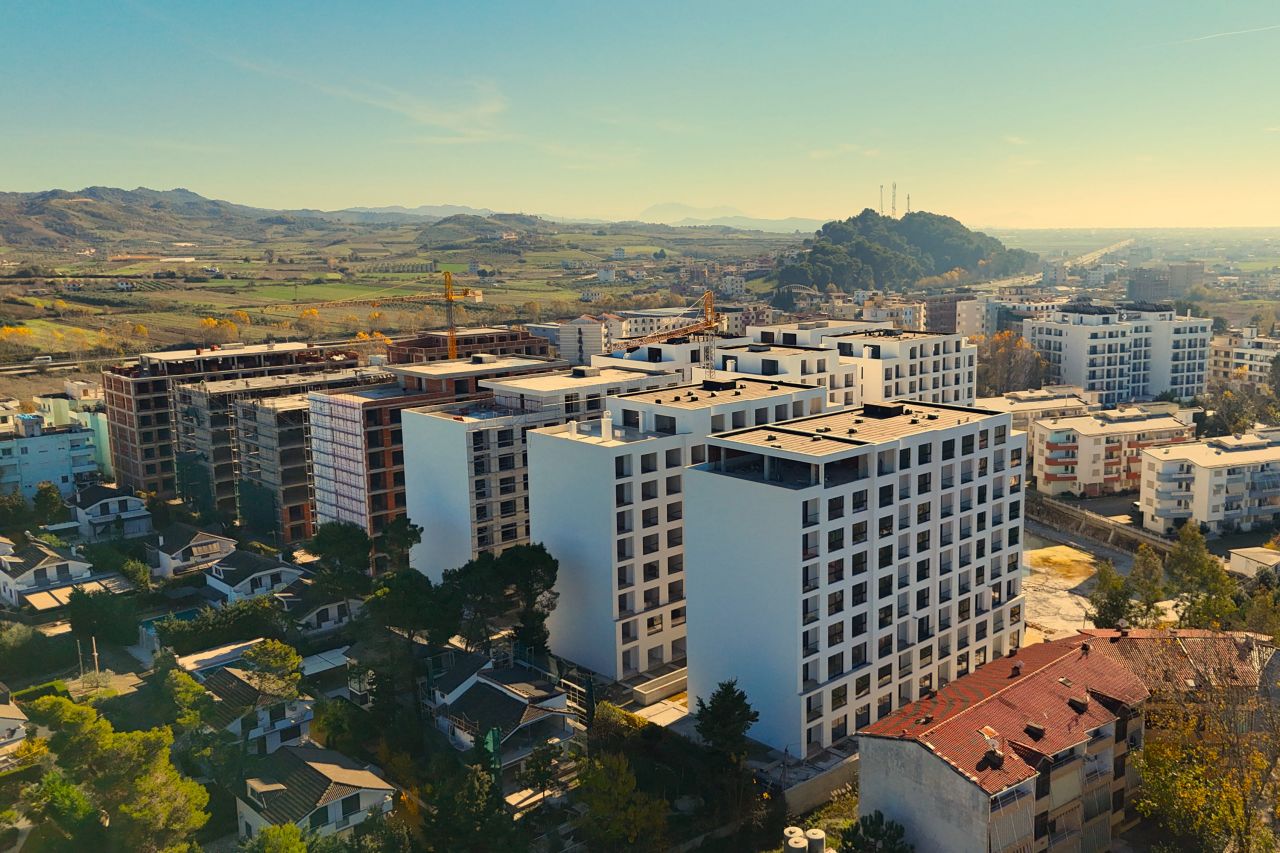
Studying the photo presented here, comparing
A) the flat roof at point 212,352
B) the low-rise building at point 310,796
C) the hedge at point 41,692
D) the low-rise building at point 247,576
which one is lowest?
the hedge at point 41,692

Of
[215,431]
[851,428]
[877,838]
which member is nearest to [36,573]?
[215,431]

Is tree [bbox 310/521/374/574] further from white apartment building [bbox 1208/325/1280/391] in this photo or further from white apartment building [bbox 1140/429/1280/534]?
white apartment building [bbox 1208/325/1280/391]

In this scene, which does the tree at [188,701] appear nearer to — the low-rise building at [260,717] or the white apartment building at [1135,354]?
the low-rise building at [260,717]

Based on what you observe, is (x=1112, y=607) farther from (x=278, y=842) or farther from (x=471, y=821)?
(x=278, y=842)

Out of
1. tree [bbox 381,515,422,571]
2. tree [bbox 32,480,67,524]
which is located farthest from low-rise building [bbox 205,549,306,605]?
tree [bbox 32,480,67,524]

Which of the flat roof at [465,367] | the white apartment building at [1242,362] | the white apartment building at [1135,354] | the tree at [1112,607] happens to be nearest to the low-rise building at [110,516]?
the flat roof at [465,367]

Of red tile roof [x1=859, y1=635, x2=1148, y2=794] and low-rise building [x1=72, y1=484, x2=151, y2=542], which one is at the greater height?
red tile roof [x1=859, y1=635, x2=1148, y2=794]
